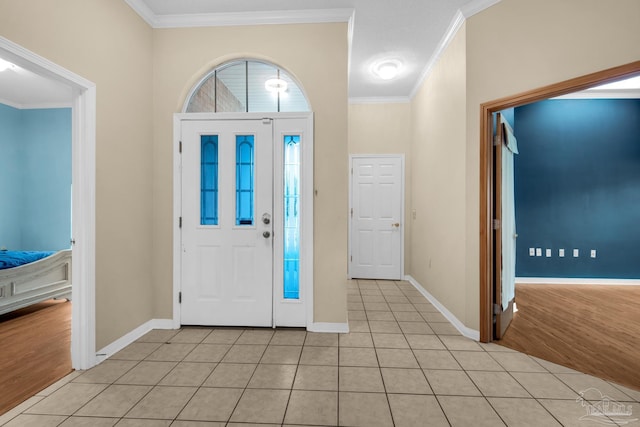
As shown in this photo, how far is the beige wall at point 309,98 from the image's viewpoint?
9.36 ft

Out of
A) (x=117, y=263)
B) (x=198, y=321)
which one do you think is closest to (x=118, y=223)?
(x=117, y=263)

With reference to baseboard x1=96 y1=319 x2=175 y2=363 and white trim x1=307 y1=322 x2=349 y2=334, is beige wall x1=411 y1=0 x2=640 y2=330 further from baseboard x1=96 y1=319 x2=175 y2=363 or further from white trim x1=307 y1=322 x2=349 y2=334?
baseboard x1=96 y1=319 x2=175 y2=363

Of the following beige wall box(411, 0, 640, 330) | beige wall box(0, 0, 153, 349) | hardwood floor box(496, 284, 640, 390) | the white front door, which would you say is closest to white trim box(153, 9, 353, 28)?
beige wall box(0, 0, 153, 349)

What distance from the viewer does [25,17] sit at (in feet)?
5.81

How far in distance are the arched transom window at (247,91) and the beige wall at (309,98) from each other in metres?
0.09

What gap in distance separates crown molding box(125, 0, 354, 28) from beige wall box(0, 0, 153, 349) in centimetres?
16

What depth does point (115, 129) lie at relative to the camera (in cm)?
245

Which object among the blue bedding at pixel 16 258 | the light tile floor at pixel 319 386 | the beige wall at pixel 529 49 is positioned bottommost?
the light tile floor at pixel 319 386

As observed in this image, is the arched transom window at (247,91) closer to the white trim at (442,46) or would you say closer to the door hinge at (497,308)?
the white trim at (442,46)

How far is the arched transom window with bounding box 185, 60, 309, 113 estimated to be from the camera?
2963 millimetres

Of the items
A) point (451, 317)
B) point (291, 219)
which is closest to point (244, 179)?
point (291, 219)

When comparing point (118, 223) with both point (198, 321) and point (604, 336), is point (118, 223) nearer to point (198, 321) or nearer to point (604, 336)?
Result: point (198, 321)

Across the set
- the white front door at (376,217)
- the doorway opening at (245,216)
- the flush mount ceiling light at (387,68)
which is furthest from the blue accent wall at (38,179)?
the flush mount ceiling light at (387,68)

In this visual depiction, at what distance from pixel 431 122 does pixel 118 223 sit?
146 inches
